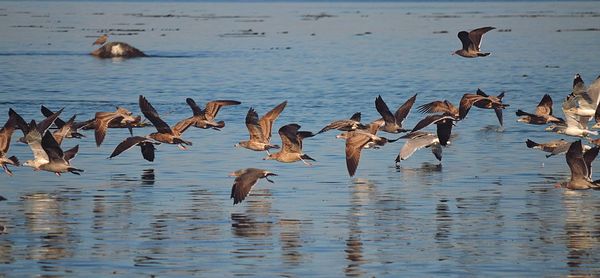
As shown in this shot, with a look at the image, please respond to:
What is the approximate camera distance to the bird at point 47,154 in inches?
739

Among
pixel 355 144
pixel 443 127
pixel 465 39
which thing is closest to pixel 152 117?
pixel 355 144

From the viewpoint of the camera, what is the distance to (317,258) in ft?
48.9

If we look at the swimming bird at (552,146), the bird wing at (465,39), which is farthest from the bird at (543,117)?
the bird wing at (465,39)

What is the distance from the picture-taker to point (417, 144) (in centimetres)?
2217

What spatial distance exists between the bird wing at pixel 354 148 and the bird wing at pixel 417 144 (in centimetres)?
231

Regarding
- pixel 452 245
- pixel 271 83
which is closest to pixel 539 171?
pixel 452 245

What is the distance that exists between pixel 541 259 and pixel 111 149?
37.4 feet

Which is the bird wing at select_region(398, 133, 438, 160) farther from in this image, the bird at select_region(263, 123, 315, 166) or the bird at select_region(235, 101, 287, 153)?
the bird at select_region(263, 123, 315, 166)

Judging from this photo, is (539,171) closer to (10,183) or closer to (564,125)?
(564,125)

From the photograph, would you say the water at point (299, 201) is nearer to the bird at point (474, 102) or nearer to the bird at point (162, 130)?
the bird at point (162, 130)

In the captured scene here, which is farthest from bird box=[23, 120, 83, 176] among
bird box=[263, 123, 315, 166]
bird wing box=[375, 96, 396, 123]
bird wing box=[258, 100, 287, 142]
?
bird wing box=[375, 96, 396, 123]

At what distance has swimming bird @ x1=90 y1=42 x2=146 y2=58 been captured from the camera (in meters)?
53.7

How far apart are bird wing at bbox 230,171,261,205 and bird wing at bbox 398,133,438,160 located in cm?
504

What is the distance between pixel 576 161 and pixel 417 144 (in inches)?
195
